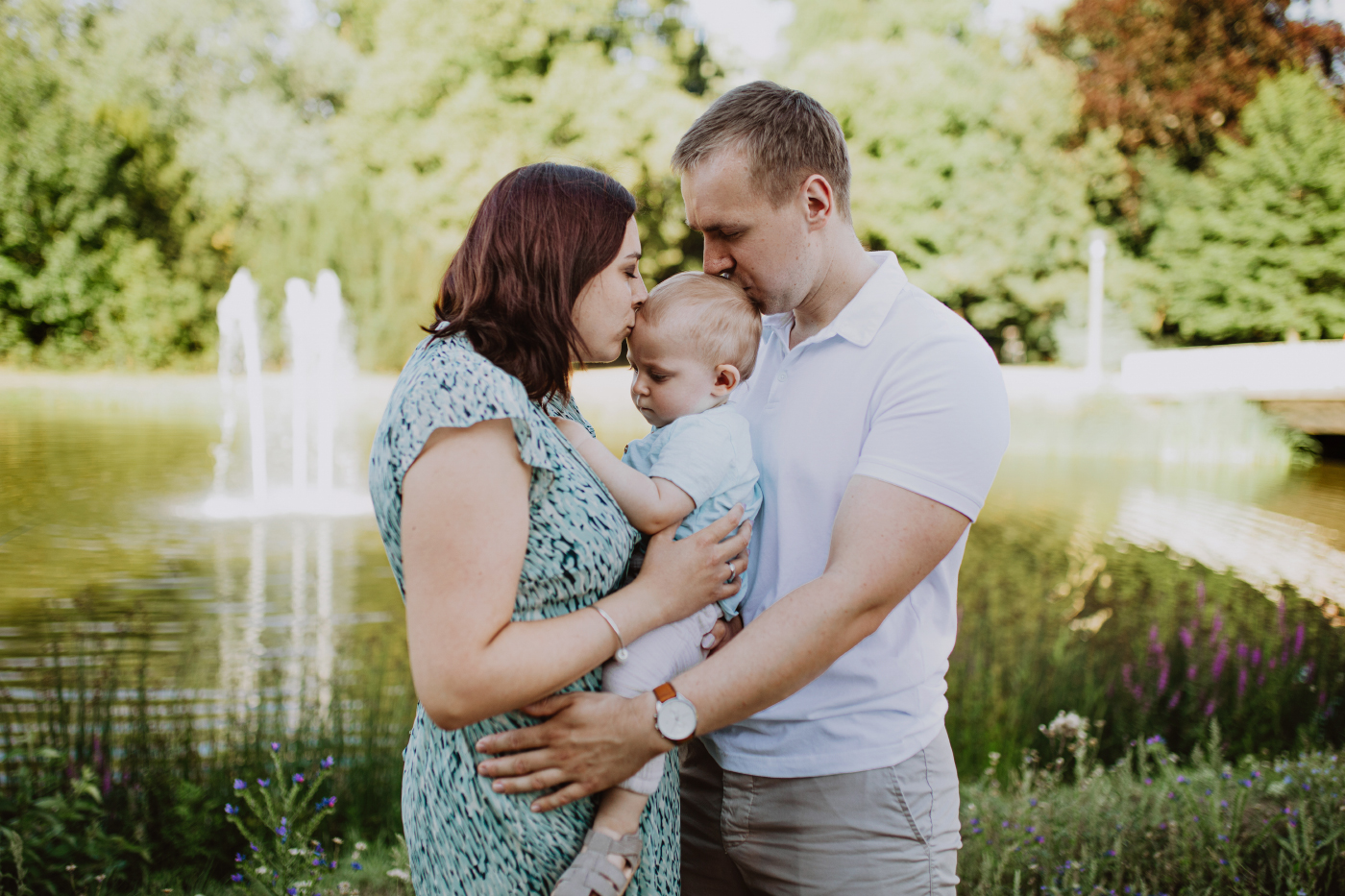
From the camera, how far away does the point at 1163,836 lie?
3.34m

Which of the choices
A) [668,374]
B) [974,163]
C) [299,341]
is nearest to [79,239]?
[299,341]

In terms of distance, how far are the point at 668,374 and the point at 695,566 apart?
47 centimetres

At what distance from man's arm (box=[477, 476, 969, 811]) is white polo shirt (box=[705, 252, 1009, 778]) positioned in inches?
2.6

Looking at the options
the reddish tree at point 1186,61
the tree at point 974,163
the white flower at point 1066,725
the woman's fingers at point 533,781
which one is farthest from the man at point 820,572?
the reddish tree at point 1186,61

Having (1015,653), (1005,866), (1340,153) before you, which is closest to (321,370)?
(1015,653)

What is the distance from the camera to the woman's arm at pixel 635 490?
67.7 inches

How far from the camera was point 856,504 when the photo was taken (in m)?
1.70

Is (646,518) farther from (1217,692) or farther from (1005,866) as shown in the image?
(1217,692)

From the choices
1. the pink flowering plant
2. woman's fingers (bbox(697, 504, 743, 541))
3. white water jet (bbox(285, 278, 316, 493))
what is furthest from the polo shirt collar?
white water jet (bbox(285, 278, 316, 493))

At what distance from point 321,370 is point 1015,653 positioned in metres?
20.6

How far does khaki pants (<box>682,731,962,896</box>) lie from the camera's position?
179 centimetres

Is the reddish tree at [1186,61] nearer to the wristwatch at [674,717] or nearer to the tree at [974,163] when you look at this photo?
the tree at [974,163]

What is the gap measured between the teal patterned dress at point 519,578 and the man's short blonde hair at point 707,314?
1.36ft

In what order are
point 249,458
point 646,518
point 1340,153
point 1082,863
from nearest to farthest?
point 646,518 → point 1082,863 → point 249,458 → point 1340,153
